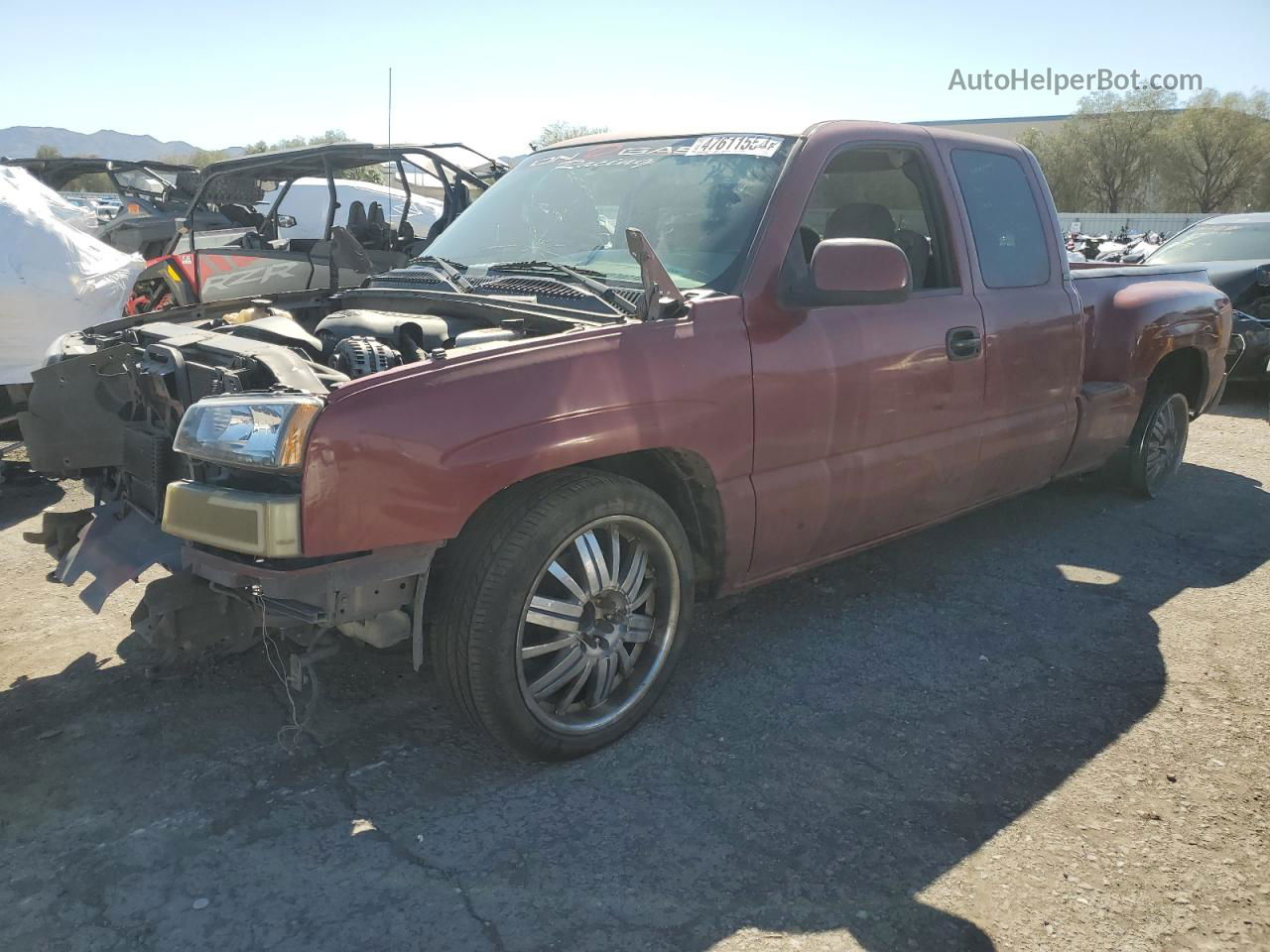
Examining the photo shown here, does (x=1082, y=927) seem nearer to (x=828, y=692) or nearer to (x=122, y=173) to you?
(x=828, y=692)

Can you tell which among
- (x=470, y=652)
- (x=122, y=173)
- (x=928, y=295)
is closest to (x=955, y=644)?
(x=928, y=295)

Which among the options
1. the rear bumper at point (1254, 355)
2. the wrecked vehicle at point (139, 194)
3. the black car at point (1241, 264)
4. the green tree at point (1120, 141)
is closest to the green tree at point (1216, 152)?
the green tree at point (1120, 141)

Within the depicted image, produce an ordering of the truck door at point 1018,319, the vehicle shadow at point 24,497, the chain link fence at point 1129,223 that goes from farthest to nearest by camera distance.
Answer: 1. the chain link fence at point 1129,223
2. the vehicle shadow at point 24,497
3. the truck door at point 1018,319

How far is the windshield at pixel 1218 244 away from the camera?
10.0 m

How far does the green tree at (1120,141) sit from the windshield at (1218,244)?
1830 inches

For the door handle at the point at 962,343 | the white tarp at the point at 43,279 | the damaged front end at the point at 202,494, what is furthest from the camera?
the white tarp at the point at 43,279

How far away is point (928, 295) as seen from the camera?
13.1ft

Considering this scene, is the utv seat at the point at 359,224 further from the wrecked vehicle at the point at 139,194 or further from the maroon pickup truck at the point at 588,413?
the maroon pickup truck at the point at 588,413

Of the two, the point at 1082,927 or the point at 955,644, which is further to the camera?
the point at 955,644

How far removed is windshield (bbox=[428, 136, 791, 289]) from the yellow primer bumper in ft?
5.01

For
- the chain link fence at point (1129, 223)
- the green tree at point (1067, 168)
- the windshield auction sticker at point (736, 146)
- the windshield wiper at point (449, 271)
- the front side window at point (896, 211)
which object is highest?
the green tree at point (1067, 168)

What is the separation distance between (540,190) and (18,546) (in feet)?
10.6

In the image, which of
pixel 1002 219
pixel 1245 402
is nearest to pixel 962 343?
pixel 1002 219

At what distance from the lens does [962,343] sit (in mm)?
4035
